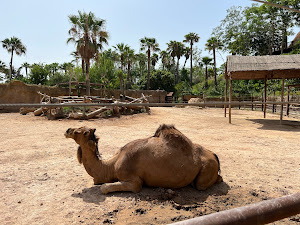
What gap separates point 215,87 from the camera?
1521 inches

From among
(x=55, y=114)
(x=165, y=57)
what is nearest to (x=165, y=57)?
(x=165, y=57)

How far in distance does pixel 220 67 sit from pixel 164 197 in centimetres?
4972

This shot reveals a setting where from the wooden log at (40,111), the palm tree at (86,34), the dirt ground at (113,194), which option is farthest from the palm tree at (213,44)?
the dirt ground at (113,194)

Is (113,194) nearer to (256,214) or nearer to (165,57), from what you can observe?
(256,214)

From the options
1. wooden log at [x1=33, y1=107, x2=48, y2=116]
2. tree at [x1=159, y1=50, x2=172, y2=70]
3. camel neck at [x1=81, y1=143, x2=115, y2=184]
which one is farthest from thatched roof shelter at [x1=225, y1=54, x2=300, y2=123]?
tree at [x1=159, y1=50, x2=172, y2=70]

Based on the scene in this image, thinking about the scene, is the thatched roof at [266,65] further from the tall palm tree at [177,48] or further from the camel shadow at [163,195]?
the tall palm tree at [177,48]

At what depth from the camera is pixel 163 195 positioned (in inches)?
125

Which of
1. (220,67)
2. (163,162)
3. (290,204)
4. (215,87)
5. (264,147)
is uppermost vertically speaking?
(220,67)

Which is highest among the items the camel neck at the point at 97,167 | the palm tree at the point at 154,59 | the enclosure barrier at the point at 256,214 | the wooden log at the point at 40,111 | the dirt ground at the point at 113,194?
the palm tree at the point at 154,59

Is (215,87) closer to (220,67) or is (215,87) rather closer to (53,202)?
(220,67)

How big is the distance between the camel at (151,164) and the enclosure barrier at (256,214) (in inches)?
92.9

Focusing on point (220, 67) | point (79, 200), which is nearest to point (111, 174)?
point (79, 200)

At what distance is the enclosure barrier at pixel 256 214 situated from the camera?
79 cm

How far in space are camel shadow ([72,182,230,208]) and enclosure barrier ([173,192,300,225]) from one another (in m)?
2.19
